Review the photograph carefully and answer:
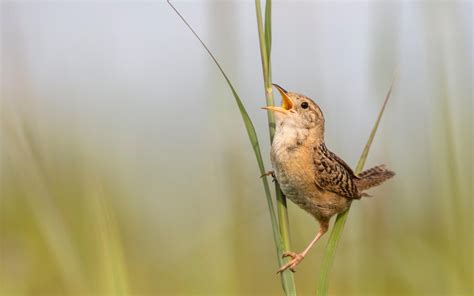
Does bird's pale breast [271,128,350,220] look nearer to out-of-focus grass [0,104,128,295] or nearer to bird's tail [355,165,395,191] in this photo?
bird's tail [355,165,395,191]

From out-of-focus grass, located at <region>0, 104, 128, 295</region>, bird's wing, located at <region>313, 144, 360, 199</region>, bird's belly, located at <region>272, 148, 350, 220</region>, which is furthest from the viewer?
bird's wing, located at <region>313, 144, 360, 199</region>

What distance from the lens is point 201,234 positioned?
9.41 feet

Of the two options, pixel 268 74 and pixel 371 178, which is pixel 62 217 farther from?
pixel 371 178

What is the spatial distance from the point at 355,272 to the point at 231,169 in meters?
0.62

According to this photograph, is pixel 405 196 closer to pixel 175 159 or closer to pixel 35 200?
pixel 35 200

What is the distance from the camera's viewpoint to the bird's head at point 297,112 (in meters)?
2.84

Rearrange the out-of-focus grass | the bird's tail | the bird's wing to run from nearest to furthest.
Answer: the out-of-focus grass < the bird's wing < the bird's tail

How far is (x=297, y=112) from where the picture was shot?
2.90m

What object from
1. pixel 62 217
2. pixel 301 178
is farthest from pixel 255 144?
pixel 301 178

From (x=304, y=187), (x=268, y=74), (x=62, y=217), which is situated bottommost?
(x=304, y=187)

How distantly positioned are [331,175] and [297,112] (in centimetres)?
38

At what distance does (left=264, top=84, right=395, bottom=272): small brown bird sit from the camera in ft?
9.25

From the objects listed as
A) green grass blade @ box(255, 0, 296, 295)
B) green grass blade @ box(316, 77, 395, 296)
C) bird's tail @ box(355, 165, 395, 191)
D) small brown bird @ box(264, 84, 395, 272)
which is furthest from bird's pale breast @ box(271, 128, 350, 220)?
green grass blade @ box(255, 0, 296, 295)

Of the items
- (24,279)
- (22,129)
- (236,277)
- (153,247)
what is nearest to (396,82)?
(236,277)
